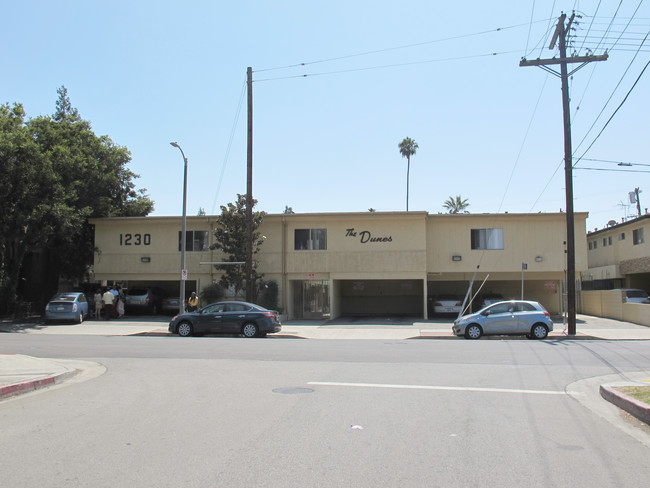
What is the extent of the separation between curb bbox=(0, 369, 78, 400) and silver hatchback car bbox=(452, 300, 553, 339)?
44.3ft

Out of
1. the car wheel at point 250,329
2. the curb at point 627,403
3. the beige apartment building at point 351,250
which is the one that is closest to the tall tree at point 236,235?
the beige apartment building at point 351,250

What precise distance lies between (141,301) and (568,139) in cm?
2213

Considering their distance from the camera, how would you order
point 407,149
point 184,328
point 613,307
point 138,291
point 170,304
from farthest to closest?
1. point 407,149
2. point 138,291
3. point 170,304
4. point 613,307
5. point 184,328

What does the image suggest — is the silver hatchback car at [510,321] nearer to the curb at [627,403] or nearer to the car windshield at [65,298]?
the curb at [627,403]

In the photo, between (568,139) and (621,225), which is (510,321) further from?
(621,225)

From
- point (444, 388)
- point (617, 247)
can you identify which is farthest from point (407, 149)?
point (444, 388)

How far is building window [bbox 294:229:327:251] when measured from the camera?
28.4 meters

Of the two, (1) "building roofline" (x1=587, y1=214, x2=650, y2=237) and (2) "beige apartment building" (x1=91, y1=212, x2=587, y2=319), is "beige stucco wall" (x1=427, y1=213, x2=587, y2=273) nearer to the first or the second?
(2) "beige apartment building" (x1=91, y1=212, x2=587, y2=319)

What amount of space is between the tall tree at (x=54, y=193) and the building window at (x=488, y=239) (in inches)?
779

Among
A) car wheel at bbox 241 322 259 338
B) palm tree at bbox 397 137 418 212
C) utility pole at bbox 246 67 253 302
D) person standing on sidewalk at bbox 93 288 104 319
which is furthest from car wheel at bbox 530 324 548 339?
palm tree at bbox 397 137 418 212

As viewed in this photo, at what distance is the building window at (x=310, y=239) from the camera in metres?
28.4

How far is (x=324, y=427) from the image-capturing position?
6562mm

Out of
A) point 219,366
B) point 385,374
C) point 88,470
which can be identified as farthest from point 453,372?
point 88,470

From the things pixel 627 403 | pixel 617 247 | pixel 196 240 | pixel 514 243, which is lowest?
pixel 627 403
